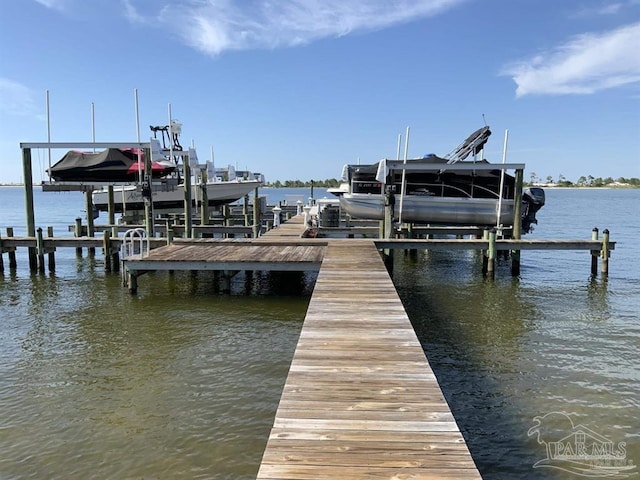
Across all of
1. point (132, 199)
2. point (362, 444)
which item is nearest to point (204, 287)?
point (362, 444)

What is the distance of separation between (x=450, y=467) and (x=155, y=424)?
12.6ft

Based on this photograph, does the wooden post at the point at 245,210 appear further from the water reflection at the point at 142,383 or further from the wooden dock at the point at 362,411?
the wooden dock at the point at 362,411

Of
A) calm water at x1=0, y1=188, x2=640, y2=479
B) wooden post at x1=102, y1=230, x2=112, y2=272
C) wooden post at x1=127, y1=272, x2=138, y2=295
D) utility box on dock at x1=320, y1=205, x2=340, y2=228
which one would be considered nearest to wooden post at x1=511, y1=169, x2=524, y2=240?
calm water at x1=0, y1=188, x2=640, y2=479

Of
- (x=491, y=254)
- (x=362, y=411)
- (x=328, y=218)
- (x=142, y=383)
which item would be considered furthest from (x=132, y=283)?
(x=491, y=254)

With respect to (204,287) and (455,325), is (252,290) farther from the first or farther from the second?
(455,325)

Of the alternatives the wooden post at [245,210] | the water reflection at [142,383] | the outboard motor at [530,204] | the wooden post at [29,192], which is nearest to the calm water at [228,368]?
the water reflection at [142,383]

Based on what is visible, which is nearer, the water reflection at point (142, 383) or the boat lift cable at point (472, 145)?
the water reflection at point (142, 383)

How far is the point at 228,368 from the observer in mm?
7246

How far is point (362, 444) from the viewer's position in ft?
10.6

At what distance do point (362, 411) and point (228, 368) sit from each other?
3954 mm

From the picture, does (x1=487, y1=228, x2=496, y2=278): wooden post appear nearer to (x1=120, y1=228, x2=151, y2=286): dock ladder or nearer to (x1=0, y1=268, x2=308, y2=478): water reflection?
(x1=0, y1=268, x2=308, y2=478): water reflection

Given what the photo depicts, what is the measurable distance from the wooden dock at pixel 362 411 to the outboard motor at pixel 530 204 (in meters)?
13.0

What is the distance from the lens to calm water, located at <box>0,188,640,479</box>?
511 centimetres

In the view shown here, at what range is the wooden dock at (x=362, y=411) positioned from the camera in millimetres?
2967
